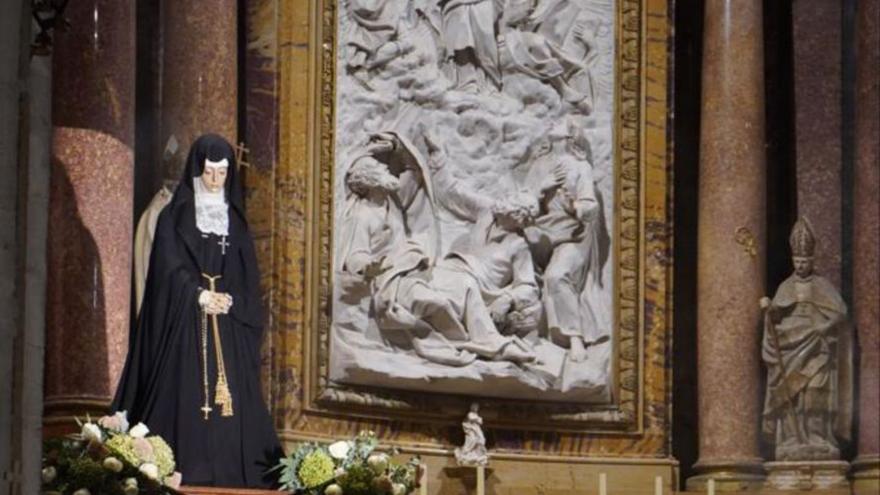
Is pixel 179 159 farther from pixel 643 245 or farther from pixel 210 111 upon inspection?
pixel 643 245

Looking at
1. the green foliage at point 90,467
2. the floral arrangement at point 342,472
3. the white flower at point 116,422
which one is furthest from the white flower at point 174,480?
the floral arrangement at point 342,472

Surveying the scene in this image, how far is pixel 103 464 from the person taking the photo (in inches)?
631

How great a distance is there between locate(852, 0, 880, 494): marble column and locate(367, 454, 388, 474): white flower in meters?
5.19

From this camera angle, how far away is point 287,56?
2025cm

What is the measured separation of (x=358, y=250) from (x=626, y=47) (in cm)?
293

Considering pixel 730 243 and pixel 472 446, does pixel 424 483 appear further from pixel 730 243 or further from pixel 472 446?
pixel 730 243

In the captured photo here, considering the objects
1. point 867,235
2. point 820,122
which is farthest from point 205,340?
point 820,122

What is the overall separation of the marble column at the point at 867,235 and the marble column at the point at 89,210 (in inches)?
229

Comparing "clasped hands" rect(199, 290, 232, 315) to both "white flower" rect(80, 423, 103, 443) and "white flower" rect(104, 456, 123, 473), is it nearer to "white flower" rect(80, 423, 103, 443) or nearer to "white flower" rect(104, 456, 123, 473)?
"white flower" rect(80, 423, 103, 443)

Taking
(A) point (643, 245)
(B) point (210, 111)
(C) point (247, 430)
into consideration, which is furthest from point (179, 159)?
(A) point (643, 245)

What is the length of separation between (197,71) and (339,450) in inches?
136

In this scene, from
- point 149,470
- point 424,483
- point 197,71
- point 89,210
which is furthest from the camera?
point 197,71

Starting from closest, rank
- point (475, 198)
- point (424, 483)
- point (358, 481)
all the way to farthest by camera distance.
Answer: point (358, 481) → point (424, 483) → point (475, 198)

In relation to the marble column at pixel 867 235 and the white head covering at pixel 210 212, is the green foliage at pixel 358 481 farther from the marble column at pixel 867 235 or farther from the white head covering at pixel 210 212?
the marble column at pixel 867 235
